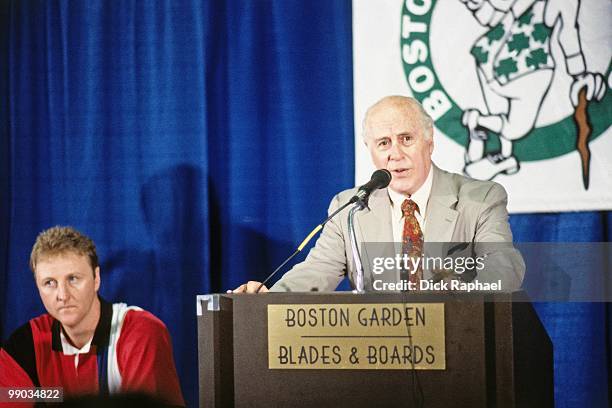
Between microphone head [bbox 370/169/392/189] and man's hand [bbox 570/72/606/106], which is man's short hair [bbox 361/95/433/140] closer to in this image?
man's hand [bbox 570/72/606/106]

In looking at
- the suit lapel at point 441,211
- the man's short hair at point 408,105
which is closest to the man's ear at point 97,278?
the man's short hair at point 408,105

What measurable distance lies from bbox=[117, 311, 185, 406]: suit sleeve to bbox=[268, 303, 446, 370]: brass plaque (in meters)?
1.62

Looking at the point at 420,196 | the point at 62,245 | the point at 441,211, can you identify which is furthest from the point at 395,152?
the point at 62,245

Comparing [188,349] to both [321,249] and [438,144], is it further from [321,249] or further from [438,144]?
[438,144]

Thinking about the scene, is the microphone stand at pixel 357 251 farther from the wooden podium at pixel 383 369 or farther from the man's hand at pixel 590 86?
the man's hand at pixel 590 86

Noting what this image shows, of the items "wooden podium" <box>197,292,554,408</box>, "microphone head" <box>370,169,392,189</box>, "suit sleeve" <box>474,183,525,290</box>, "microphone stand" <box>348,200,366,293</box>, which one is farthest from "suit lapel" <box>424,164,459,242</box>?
"wooden podium" <box>197,292,554,408</box>

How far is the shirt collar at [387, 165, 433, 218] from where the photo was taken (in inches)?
152

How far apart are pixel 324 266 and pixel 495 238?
74cm

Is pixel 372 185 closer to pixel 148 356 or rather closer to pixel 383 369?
pixel 383 369

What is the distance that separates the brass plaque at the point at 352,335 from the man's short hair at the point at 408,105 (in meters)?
1.64

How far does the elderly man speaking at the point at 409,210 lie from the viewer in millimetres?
3691

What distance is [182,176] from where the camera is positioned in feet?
14.0

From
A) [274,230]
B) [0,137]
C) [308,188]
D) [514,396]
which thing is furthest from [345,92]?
[514,396]

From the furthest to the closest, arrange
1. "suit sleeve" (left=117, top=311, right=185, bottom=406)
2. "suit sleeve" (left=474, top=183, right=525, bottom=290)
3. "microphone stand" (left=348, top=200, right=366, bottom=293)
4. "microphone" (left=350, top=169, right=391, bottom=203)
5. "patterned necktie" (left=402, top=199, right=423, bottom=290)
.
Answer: "suit sleeve" (left=117, top=311, right=185, bottom=406), "patterned necktie" (left=402, top=199, right=423, bottom=290), "suit sleeve" (left=474, top=183, right=525, bottom=290), "microphone" (left=350, top=169, right=391, bottom=203), "microphone stand" (left=348, top=200, right=366, bottom=293)
